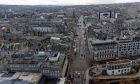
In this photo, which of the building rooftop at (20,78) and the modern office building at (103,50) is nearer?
the building rooftop at (20,78)

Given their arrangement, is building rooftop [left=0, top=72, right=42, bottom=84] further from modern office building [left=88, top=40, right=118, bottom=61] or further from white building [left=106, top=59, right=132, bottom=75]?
modern office building [left=88, top=40, right=118, bottom=61]

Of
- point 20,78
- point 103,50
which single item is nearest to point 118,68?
point 103,50

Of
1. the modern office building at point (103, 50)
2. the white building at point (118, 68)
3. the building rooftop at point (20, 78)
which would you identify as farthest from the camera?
the modern office building at point (103, 50)

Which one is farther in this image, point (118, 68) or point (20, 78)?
point (118, 68)

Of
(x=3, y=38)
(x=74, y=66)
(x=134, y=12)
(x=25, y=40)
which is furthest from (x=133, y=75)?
(x=134, y=12)

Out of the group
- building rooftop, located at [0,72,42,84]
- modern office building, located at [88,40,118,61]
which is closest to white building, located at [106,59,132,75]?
modern office building, located at [88,40,118,61]

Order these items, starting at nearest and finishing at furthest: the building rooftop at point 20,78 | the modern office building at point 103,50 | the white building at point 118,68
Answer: the building rooftop at point 20,78
the white building at point 118,68
the modern office building at point 103,50

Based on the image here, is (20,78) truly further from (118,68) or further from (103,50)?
(103,50)

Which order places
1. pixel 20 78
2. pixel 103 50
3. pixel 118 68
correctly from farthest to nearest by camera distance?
pixel 103 50 < pixel 118 68 < pixel 20 78

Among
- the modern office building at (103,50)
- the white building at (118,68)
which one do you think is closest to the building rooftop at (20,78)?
the white building at (118,68)

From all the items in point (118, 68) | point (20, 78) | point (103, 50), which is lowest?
point (20, 78)

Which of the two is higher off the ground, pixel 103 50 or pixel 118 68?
pixel 103 50

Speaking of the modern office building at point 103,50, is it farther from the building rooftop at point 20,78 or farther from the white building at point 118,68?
the building rooftop at point 20,78

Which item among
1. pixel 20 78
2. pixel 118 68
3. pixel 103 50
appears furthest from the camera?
pixel 103 50
